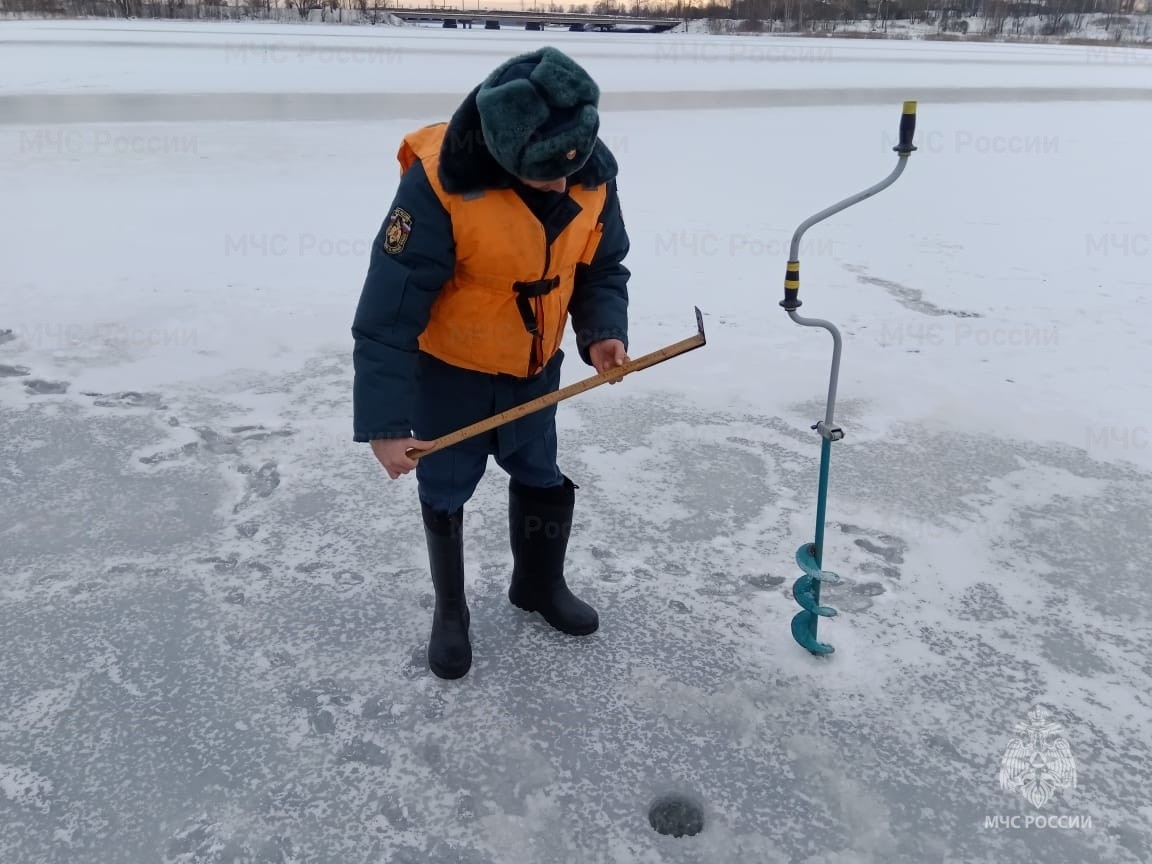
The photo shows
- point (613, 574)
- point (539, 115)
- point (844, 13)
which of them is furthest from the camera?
point (844, 13)

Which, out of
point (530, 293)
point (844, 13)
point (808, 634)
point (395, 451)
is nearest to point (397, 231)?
point (530, 293)

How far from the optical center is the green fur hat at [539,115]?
156 cm

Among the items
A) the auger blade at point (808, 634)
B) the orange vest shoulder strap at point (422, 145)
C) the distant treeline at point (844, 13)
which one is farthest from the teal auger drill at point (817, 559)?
the distant treeline at point (844, 13)

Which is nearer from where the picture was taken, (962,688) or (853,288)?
(962,688)

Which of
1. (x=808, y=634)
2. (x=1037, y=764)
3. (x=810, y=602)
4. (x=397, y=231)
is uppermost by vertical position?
(x=397, y=231)

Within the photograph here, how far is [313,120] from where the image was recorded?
37.4 ft

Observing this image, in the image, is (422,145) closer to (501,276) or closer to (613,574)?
(501,276)

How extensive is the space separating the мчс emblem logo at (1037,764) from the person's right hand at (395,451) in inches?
57.3

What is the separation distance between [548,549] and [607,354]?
0.54 metres

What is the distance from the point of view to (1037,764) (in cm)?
192

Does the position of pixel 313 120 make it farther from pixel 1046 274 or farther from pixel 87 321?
pixel 1046 274

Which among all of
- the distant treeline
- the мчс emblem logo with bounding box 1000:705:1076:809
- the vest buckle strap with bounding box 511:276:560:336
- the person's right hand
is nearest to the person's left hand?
the vest buckle strap with bounding box 511:276:560:336

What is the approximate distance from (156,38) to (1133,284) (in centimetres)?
3267

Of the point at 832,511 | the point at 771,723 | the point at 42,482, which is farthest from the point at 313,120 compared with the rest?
the point at 771,723
